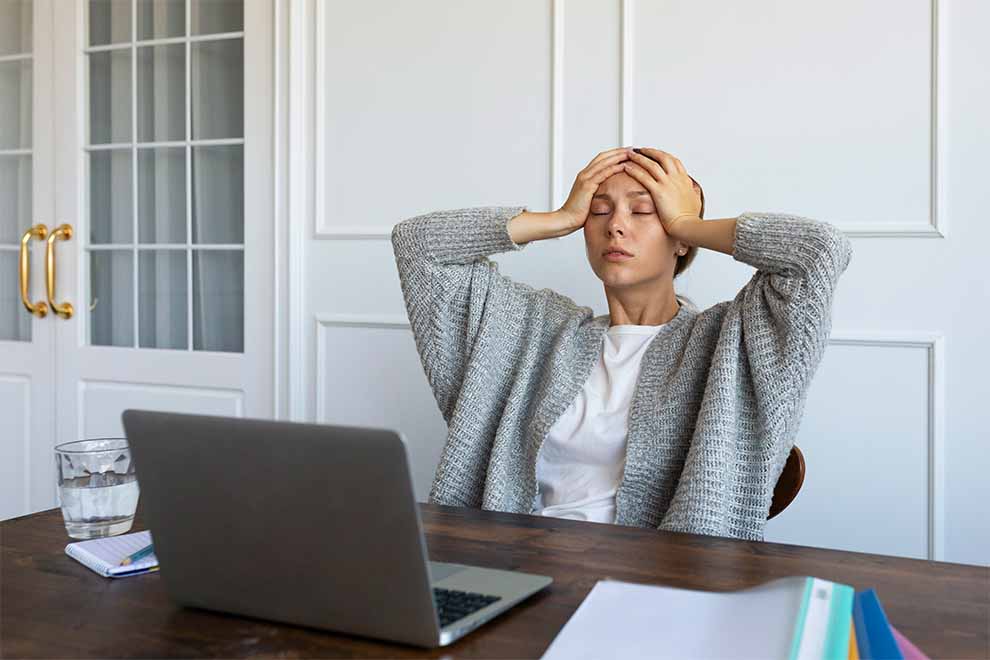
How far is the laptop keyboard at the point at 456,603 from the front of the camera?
833mm

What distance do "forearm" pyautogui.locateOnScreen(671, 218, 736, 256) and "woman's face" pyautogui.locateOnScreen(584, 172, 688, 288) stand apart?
0.05 m

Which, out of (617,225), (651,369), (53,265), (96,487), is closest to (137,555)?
(96,487)

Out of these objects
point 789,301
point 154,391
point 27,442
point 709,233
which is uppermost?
point 709,233

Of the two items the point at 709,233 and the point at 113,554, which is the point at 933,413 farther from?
the point at 113,554

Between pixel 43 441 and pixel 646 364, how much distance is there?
94.0 inches

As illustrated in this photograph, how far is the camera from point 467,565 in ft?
3.37

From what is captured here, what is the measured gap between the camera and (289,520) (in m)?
0.79

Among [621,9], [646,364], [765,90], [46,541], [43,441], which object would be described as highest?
[621,9]

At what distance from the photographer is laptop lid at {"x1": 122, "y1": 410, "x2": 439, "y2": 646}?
744 mm

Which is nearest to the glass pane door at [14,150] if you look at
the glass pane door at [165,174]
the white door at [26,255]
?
the white door at [26,255]

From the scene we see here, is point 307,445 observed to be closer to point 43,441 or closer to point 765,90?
point 765,90

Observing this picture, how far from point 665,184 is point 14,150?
2555 millimetres

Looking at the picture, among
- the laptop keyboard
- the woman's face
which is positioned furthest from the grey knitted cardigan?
the laptop keyboard

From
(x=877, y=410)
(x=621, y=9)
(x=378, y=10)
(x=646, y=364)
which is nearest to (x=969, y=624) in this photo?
(x=646, y=364)
